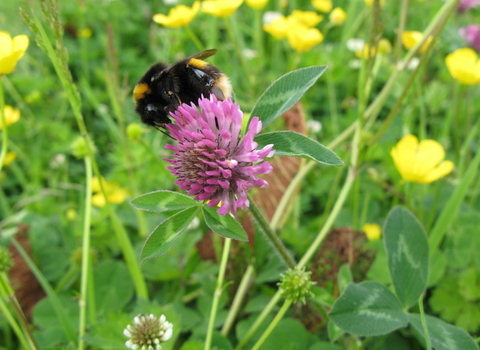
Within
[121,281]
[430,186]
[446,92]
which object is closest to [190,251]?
[121,281]

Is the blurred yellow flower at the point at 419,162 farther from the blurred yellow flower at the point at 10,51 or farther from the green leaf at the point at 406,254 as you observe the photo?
the blurred yellow flower at the point at 10,51

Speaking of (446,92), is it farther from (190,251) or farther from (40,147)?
(40,147)

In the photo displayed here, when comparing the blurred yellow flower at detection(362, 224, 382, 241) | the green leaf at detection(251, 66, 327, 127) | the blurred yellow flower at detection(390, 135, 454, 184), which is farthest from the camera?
the blurred yellow flower at detection(362, 224, 382, 241)

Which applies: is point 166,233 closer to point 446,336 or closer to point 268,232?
point 268,232

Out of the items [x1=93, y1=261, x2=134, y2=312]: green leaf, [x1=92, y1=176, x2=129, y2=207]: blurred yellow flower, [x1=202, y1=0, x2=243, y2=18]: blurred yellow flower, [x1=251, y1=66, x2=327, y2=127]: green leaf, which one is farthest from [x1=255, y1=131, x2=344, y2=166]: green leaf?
[x1=92, y1=176, x2=129, y2=207]: blurred yellow flower

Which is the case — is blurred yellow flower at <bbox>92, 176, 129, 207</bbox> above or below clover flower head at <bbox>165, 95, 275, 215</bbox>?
below

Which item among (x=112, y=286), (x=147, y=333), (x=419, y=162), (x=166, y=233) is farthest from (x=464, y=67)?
(x=112, y=286)

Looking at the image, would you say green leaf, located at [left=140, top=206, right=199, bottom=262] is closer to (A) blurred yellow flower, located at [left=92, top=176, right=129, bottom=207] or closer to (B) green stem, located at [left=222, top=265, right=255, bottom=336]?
(B) green stem, located at [left=222, top=265, right=255, bottom=336]
